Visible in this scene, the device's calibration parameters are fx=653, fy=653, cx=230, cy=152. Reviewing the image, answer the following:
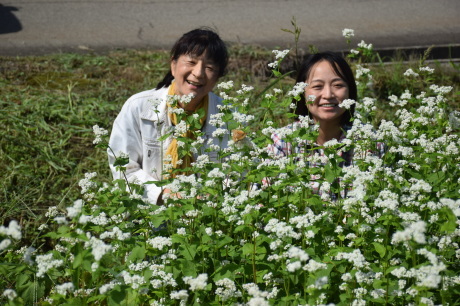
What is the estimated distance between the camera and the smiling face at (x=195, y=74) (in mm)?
4059

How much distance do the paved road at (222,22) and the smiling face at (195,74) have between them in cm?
386

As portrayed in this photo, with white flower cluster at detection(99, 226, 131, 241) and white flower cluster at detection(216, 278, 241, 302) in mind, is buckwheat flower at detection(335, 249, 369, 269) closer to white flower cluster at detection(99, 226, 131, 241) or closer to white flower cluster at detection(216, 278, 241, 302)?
white flower cluster at detection(216, 278, 241, 302)

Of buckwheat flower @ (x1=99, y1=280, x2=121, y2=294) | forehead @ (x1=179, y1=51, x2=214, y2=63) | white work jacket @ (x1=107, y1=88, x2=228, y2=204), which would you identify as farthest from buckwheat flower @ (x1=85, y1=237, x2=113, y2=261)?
forehead @ (x1=179, y1=51, x2=214, y2=63)

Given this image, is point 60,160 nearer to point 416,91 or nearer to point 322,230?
point 322,230

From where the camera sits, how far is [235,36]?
8664mm

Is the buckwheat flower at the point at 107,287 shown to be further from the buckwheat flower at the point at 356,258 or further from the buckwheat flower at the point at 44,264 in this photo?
the buckwheat flower at the point at 356,258

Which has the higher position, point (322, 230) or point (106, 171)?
point (322, 230)

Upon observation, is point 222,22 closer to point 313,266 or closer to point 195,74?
point 195,74

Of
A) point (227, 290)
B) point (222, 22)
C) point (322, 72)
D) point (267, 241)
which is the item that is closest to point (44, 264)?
point (227, 290)

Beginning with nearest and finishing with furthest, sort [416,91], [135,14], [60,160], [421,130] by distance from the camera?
1. [421,130]
2. [60,160]
3. [416,91]
4. [135,14]

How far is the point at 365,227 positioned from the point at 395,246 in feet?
0.58

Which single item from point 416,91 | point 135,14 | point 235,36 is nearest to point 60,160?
point 416,91

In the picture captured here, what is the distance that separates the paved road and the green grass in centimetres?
119

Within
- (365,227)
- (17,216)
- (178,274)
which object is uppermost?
(365,227)
